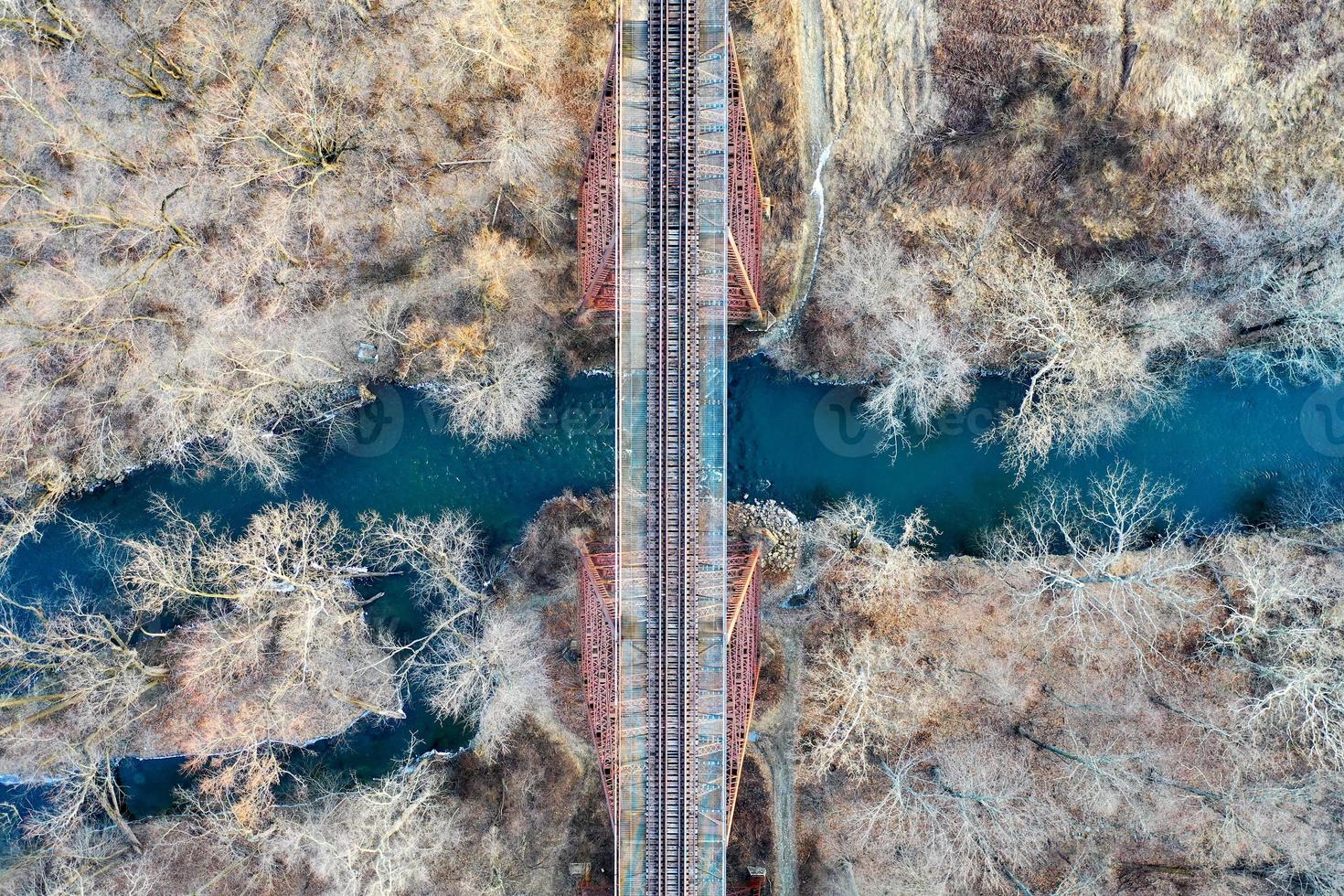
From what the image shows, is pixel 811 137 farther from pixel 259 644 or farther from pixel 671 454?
pixel 259 644

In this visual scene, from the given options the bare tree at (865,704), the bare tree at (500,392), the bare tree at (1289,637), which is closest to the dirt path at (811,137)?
the bare tree at (500,392)

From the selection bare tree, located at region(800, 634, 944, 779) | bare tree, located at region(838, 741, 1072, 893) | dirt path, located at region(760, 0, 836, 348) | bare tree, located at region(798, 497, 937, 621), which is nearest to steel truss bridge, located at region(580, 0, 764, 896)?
dirt path, located at region(760, 0, 836, 348)

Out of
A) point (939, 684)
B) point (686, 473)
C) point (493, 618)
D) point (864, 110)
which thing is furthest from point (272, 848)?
point (864, 110)

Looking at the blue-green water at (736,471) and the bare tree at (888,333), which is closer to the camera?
the bare tree at (888,333)

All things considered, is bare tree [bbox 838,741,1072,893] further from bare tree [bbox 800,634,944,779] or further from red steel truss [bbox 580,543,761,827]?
red steel truss [bbox 580,543,761,827]

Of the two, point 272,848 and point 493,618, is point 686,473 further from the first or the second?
point 272,848

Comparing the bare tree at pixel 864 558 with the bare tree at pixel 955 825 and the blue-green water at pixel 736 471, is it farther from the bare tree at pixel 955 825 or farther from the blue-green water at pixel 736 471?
the bare tree at pixel 955 825
